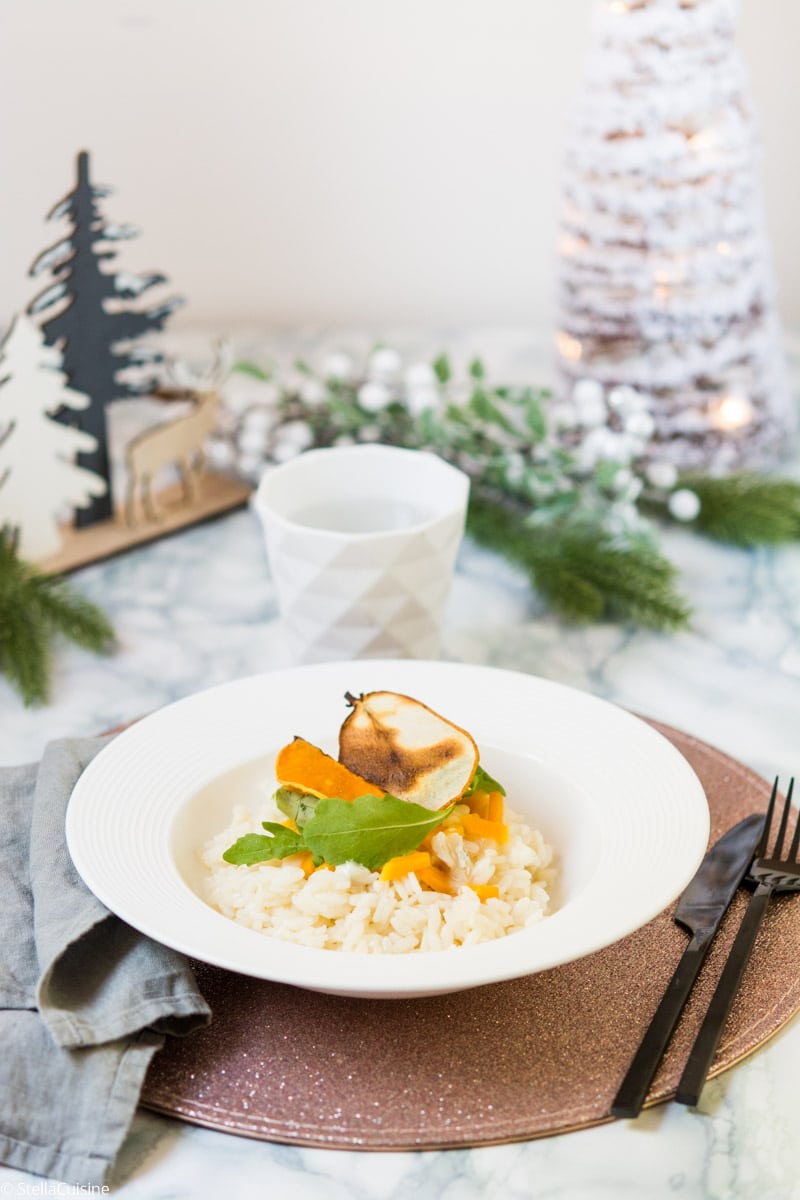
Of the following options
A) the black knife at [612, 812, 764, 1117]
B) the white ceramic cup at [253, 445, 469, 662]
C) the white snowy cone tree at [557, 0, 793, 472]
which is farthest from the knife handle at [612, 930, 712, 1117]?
the white snowy cone tree at [557, 0, 793, 472]

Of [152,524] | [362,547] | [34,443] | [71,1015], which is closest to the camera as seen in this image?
[71,1015]

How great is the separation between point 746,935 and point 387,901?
0.19 m

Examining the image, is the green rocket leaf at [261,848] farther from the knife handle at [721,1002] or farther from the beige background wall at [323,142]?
the beige background wall at [323,142]

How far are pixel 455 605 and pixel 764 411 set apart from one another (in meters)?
0.40

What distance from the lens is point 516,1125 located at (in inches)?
21.9

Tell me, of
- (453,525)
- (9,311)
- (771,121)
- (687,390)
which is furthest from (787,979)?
(9,311)

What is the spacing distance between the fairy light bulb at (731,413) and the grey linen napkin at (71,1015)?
808 mm

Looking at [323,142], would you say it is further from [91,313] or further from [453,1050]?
[453,1050]

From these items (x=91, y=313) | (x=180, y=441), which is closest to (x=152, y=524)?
(x=180, y=441)

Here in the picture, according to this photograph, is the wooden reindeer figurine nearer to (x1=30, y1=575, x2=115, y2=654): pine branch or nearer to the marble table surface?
the marble table surface

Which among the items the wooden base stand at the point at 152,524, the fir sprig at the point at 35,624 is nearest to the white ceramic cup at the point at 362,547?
the fir sprig at the point at 35,624

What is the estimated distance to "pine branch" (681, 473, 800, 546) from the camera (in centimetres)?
118

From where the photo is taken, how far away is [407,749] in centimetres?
68

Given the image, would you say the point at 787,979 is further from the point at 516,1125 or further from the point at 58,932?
the point at 58,932
